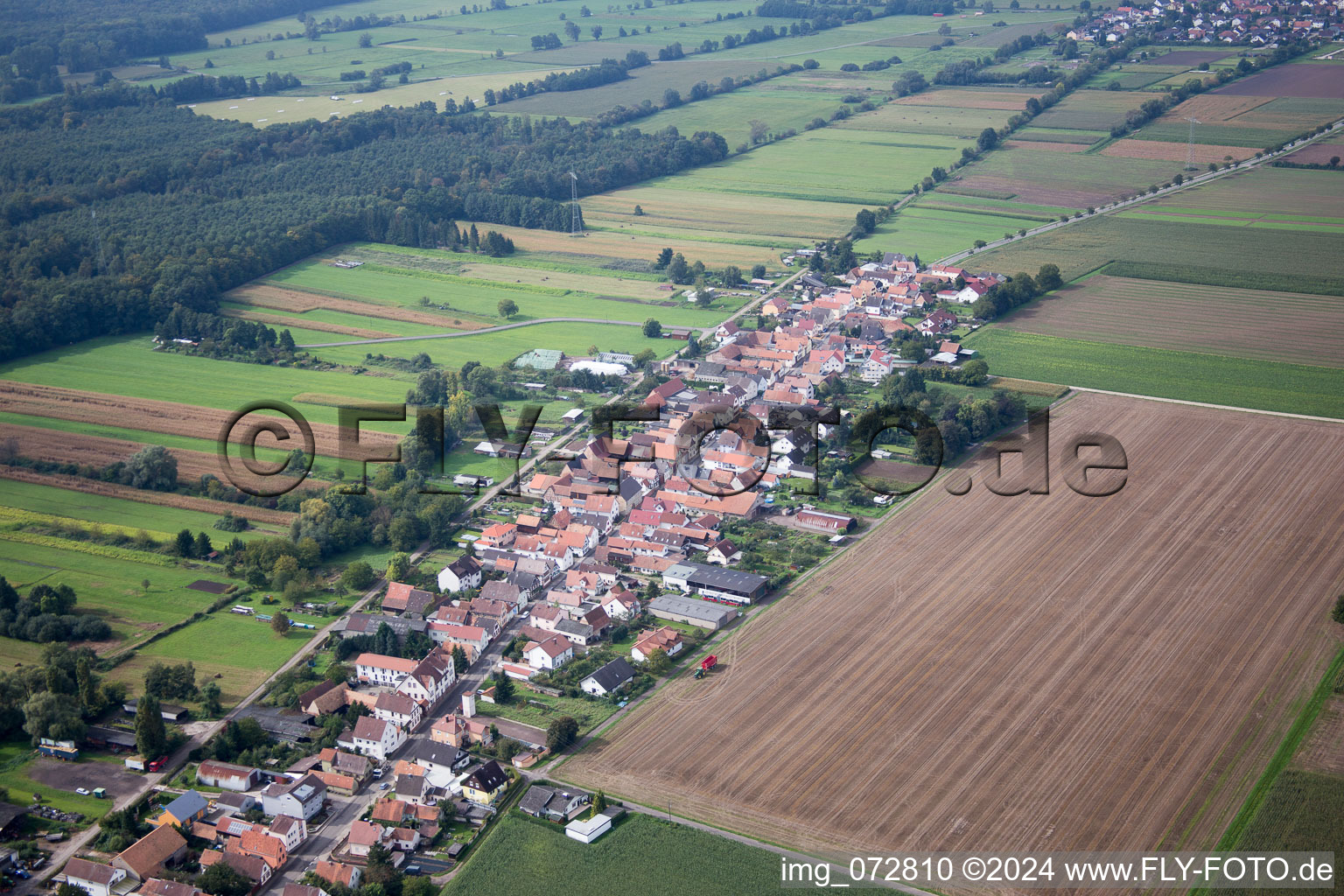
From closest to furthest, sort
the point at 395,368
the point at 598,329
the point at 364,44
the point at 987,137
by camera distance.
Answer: the point at 395,368 → the point at 598,329 → the point at 987,137 → the point at 364,44

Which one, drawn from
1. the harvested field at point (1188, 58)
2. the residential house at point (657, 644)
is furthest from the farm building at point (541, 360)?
the harvested field at point (1188, 58)

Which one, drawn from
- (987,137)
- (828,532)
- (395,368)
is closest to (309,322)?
(395,368)

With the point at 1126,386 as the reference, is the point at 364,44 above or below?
above

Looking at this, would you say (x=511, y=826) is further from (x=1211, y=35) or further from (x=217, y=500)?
(x=1211, y=35)

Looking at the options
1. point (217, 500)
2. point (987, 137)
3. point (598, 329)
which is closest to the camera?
point (217, 500)

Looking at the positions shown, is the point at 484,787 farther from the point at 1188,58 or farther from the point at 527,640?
the point at 1188,58

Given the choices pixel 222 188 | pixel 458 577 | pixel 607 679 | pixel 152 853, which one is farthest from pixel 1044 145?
pixel 152 853

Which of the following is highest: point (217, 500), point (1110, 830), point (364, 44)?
point (364, 44)
